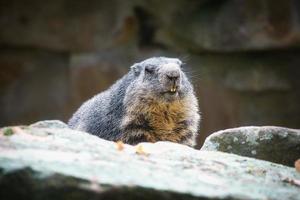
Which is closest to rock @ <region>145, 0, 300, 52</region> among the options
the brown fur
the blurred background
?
the blurred background

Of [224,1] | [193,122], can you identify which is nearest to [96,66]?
[224,1]

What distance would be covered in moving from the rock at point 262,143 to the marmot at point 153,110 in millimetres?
871

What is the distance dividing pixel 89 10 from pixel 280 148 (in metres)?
5.77

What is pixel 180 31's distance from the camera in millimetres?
10969

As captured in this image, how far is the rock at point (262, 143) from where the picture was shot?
608cm

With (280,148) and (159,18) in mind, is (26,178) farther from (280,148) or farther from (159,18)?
(159,18)

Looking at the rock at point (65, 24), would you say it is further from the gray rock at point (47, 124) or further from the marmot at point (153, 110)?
the gray rock at point (47, 124)

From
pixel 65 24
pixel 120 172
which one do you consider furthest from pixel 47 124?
pixel 65 24

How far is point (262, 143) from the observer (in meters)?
6.12

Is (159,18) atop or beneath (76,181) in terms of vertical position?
atop

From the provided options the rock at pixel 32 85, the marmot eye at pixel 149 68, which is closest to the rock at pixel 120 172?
the marmot eye at pixel 149 68

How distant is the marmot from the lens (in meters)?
6.93

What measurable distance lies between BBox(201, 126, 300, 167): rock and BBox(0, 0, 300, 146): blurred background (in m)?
4.41

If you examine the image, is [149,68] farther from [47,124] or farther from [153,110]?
[47,124]
